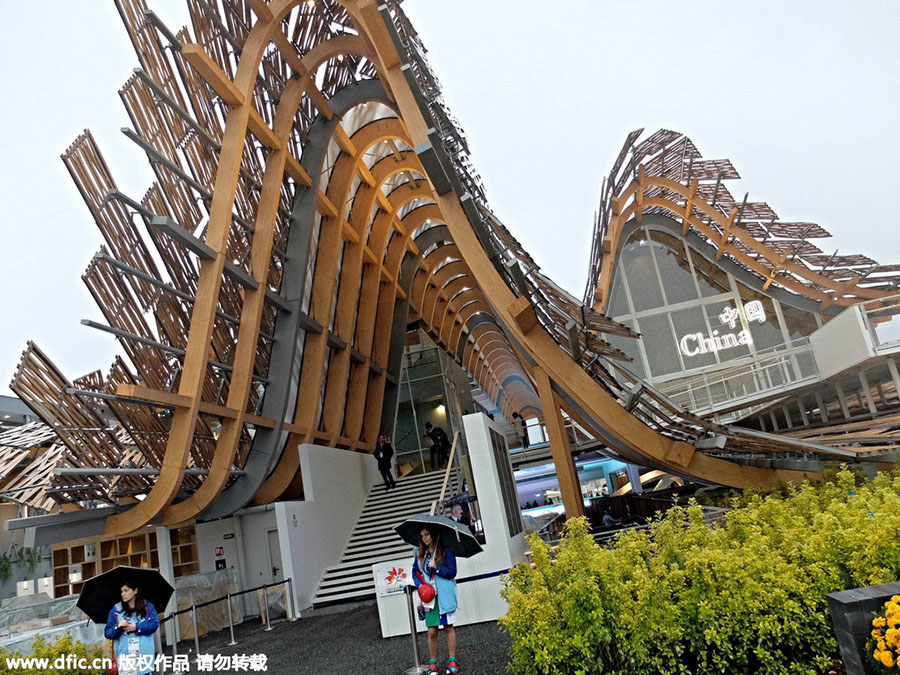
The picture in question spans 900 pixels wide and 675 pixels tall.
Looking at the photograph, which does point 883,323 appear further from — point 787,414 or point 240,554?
point 240,554

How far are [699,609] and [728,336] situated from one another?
67.7 feet

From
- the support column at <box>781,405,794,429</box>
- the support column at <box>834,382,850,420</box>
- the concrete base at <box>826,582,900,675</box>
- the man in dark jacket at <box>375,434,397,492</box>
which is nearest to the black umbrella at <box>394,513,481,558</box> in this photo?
the concrete base at <box>826,582,900,675</box>

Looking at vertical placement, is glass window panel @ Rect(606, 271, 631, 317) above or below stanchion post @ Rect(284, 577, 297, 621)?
above

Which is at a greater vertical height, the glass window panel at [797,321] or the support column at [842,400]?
the glass window panel at [797,321]

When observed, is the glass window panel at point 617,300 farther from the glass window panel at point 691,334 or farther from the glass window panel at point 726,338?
the glass window panel at point 726,338

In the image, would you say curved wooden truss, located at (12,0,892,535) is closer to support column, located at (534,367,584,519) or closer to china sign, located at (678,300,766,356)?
support column, located at (534,367,584,519)

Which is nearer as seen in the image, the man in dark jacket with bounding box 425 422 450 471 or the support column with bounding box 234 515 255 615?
the support column with bounding box 234 515 255 615

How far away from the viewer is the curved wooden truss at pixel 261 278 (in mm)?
11492

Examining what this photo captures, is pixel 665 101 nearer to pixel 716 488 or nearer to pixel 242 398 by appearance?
pixel 716 488

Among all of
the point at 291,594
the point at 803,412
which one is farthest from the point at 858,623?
the point at 803,412

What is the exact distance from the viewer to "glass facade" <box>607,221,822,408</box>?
23.2 meters

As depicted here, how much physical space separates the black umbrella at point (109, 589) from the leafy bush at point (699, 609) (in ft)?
11.1

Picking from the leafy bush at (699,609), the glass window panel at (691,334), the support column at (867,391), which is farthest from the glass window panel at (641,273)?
the leafy bush at (699,609)

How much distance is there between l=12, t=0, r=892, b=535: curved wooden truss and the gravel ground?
284 centimetres
